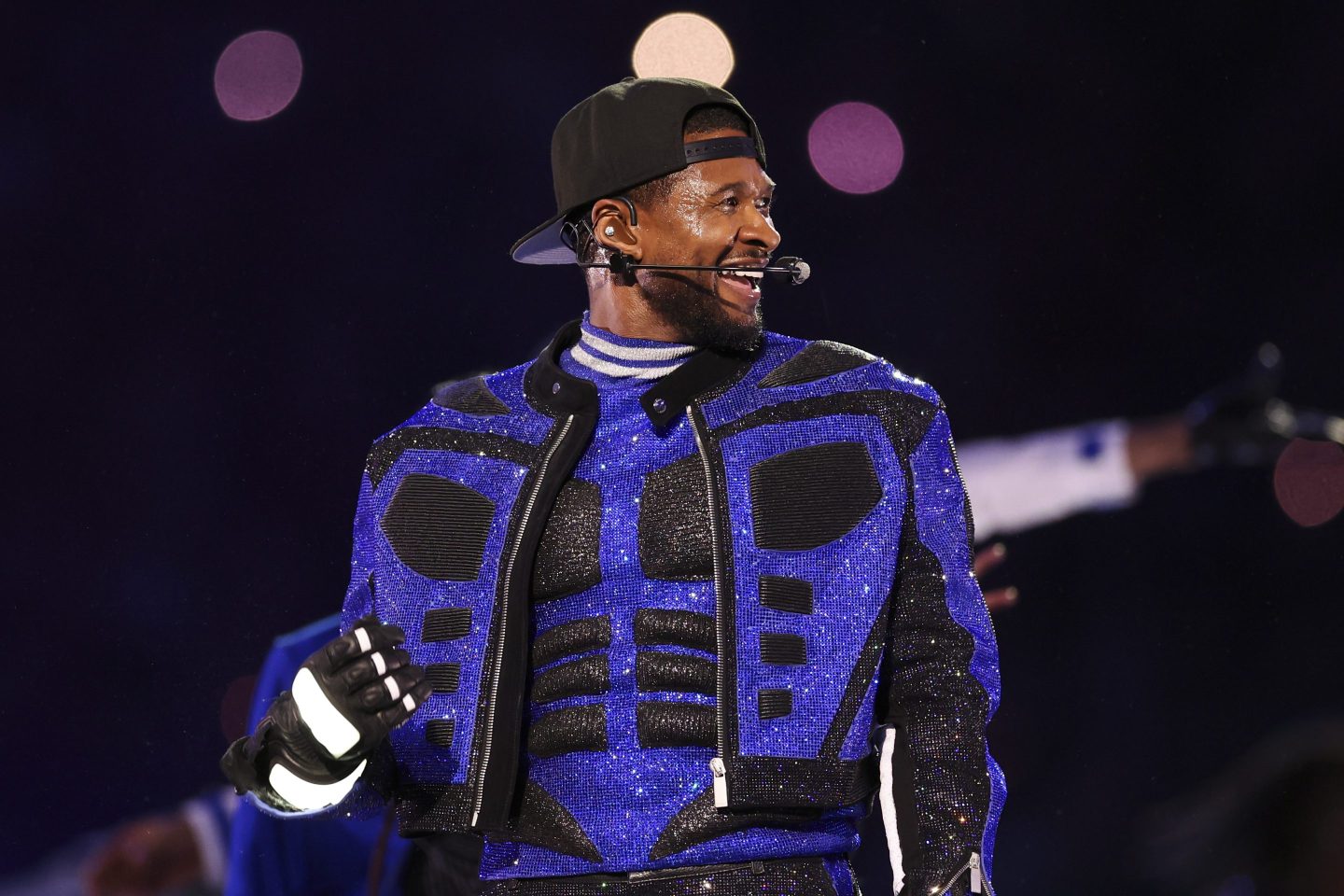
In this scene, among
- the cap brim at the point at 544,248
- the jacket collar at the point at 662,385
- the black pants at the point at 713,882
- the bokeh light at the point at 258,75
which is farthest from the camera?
the bokeh light at the point at 258,75

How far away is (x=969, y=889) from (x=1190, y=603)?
4.98 ft

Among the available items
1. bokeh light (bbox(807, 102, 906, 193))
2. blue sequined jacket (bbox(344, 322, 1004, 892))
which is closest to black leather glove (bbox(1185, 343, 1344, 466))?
bokeh light (bbox(807, 102, 906, 193))

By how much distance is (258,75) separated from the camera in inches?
125

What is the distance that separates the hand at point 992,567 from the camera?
330cm

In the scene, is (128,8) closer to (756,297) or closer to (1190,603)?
(756,297)

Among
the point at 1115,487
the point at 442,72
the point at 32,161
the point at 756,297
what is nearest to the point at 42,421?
the point at 32,161

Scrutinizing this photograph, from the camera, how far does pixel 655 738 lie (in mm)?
2035

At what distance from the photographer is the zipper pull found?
1955 millimetres

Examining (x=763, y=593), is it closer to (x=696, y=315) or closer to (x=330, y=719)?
(x=696, y=315)

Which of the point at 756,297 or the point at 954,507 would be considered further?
the point at 756,297

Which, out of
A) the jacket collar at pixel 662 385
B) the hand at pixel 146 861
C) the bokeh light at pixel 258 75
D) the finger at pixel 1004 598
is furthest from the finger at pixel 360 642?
the finger at pixel 1004 598

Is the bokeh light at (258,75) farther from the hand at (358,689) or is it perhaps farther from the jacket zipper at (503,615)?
the hand at (358,689)

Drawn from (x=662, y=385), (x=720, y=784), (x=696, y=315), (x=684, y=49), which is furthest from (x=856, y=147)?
(x=720, y=784)

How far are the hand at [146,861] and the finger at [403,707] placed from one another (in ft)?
4.51
